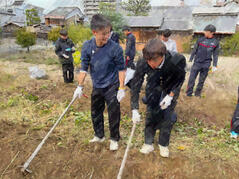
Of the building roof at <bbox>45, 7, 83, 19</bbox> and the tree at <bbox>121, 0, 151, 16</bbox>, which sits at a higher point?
the tree at <bbox>121, 0, 151, 16</bbox>

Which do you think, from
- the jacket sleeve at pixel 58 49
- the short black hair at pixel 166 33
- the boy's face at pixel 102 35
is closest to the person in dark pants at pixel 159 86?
the boy's face at pixel 102 35

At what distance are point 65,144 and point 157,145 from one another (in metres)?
1.71

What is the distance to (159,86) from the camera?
2748 mm

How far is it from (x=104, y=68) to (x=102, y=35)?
1.64 feet

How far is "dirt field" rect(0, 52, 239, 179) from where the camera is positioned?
2.81 m

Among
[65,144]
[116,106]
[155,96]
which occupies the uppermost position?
[155,96]

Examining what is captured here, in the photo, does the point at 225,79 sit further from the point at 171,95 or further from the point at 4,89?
the point at 4,89

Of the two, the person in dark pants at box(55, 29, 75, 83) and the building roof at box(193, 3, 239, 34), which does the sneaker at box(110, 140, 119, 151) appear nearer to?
the person in dark pants at box(55, 29, 75, 83)

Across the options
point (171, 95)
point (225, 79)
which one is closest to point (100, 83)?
point (171, 95)

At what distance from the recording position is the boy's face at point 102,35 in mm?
2618

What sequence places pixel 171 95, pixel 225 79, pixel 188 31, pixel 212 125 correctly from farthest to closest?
pixel 188 31
pixel 225 79
pixel 212 125
pixel 171 95

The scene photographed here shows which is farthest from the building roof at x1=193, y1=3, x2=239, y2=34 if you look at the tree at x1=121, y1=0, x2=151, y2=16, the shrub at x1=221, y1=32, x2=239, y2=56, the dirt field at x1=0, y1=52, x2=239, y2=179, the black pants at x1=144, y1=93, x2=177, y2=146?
the black pants at x1=144, y1=93, x2=177, y2=146

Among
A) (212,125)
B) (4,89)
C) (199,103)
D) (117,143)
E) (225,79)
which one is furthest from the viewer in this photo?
(225,79)

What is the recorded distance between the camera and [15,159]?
2.94m
